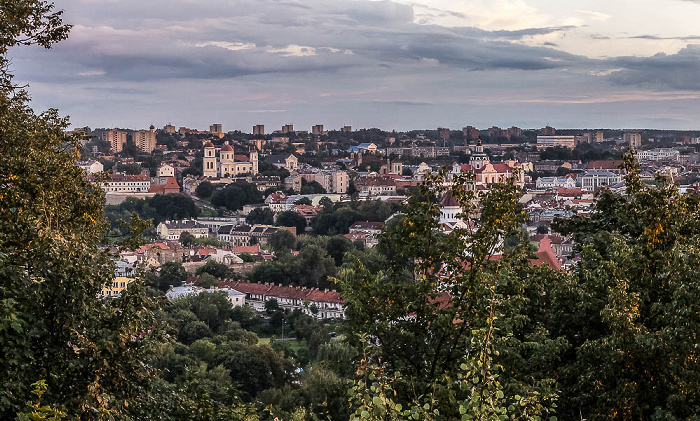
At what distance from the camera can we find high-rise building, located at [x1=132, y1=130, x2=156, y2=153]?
11888cm

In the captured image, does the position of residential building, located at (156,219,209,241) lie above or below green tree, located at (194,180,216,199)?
below

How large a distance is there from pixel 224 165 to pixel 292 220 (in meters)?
35.2

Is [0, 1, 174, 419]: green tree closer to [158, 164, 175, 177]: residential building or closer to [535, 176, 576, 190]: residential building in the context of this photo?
[535, 176, 576, 190]: residential building

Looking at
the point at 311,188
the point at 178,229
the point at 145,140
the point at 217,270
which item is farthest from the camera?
the point at 145,140

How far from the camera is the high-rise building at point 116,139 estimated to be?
116 metres

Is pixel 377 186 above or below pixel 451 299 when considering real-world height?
below

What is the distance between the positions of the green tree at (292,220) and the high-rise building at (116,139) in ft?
197

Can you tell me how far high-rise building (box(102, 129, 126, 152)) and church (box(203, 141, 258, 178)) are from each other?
25.1 metres

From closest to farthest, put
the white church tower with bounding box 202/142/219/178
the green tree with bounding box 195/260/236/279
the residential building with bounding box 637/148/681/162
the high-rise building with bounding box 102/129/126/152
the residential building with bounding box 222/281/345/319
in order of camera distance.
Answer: the residential building with bounding box 222/281/345/319 < the green tree with bounding box 195/260/236/279 < the white church tower with bounding box 202/142/219/178 < the residential building with bounding box 637/148/681/162 < the high-rise building with bounding box 102/129/126/152

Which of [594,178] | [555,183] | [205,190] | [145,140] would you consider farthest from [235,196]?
[145,140]

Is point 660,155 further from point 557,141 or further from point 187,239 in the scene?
point 187,239

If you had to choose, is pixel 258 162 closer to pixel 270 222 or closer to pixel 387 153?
pixel 387 153

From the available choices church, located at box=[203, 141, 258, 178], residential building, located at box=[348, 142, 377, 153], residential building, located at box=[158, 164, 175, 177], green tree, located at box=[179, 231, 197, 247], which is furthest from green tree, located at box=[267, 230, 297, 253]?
residential building, located at box=[348, 142, 377, 153]

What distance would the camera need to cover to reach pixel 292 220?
59188mm
